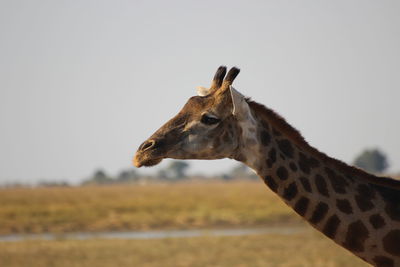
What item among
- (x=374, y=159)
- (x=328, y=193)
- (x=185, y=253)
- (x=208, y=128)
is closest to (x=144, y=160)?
(x=208, y=128)

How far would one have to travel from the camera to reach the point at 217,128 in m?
6.05

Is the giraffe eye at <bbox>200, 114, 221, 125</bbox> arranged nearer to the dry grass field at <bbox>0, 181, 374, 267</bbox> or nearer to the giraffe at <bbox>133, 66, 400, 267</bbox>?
the giraffe at <bbox>133, 66, 400, 267</bbox>

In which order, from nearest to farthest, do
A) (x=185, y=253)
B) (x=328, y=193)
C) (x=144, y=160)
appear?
1. (x=144, y=160)
2. (x=328, y=193)
3. (x=185, y=253)

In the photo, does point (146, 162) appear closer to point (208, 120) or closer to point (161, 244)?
point (208, 120)

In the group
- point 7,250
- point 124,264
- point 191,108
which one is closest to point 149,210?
point 7,250

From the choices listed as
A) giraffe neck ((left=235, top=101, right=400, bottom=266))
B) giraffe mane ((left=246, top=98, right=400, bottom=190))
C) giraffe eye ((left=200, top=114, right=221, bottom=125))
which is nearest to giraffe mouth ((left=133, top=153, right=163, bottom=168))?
giraffe eye ((left=200, top=114, right=221, bottom=125))

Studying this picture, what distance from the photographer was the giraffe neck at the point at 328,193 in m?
5.95

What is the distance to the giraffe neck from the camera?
5.95 metres

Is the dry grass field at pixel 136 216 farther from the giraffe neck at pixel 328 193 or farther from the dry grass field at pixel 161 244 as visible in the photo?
the giraffe neck at pixel 328 193

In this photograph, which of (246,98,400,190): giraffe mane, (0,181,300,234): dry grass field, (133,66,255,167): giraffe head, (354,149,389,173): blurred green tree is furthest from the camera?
(354,149,389,173): blurred green tree

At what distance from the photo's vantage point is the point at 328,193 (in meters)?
6.03

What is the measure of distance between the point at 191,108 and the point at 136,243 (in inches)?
841

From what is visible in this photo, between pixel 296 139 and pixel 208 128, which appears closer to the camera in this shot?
pixel 208 128

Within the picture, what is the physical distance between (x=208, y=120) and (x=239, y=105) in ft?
0.90
